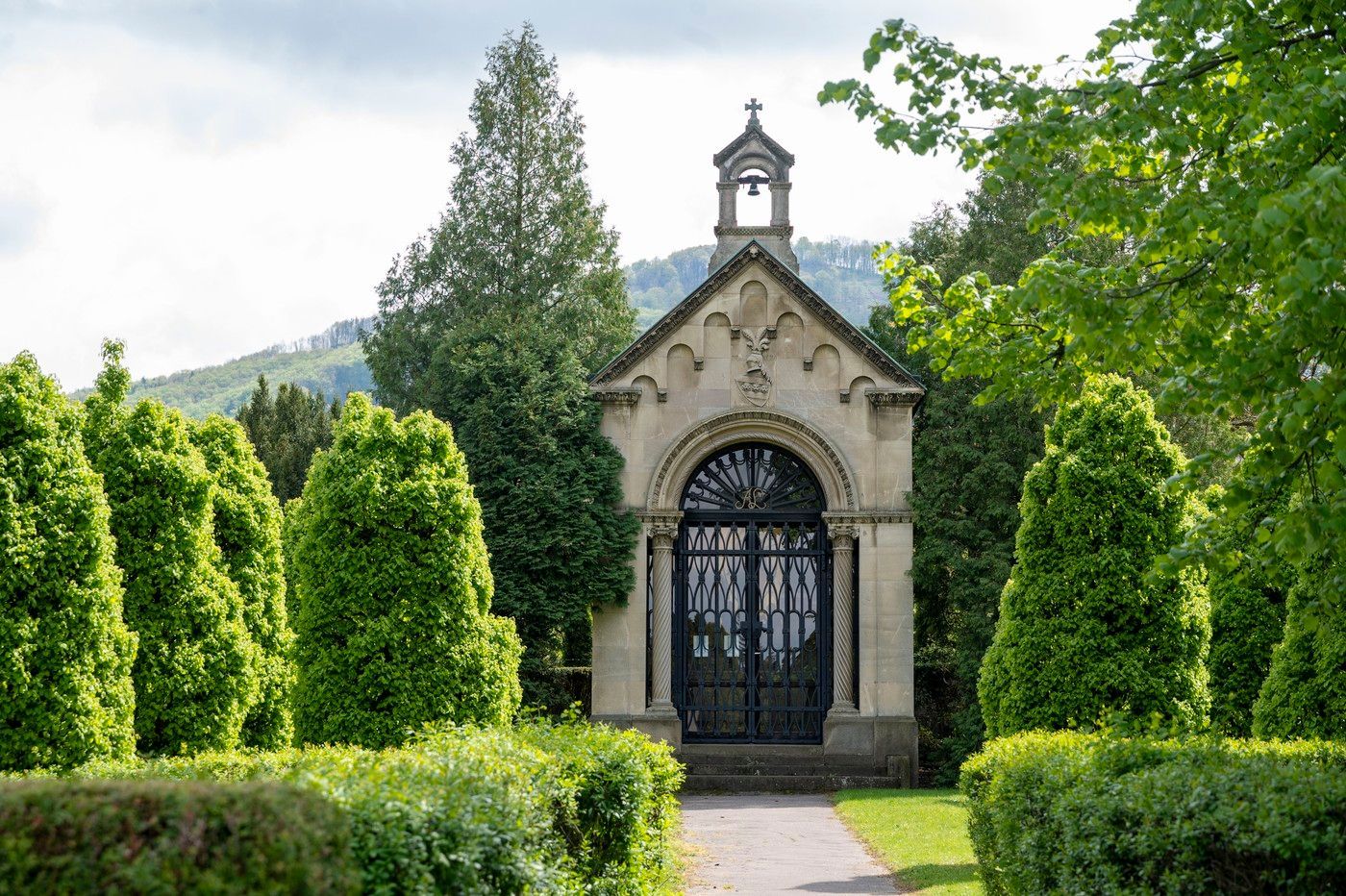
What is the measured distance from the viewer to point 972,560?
27.5m

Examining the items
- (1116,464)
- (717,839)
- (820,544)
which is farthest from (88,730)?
(820,544)

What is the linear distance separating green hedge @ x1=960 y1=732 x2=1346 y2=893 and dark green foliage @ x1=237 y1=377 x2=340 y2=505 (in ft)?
113

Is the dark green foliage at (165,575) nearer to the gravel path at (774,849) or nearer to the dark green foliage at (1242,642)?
the gravel path at (774,849)

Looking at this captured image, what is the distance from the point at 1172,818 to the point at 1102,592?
8561mm

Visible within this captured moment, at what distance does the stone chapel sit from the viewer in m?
25.8

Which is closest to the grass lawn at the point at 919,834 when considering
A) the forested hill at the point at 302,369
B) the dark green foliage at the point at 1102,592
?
the dark green foliage at the point at 1102,592

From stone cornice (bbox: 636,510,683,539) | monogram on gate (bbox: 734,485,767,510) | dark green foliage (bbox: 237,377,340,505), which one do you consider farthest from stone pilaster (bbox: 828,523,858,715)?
dark green foliage (bbox: 237,377,340,505)

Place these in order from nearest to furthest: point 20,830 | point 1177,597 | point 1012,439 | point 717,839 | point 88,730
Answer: point 20,830, point 88,730, point 1177,597, point 717,839, point 1012,439

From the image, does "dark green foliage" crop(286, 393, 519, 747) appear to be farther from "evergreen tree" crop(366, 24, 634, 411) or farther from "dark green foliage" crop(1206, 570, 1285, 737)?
"evergreen tree" crop(366, 24, 634, 411)

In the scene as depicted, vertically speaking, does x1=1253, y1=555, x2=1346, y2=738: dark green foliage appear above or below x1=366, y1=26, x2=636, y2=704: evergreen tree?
below

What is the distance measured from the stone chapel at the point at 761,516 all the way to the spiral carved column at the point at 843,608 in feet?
0.09

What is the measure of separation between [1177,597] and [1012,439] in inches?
484

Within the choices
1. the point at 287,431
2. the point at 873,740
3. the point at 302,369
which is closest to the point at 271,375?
the point at 302,369

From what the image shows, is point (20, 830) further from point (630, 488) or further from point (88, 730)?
point (630, 488)
